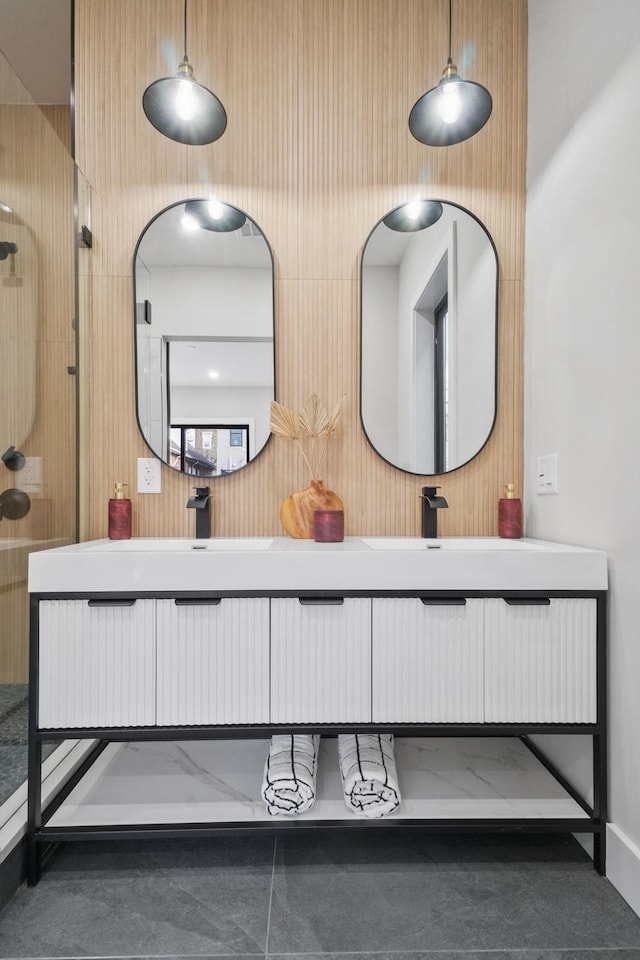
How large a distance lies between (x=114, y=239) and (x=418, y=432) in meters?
1.30

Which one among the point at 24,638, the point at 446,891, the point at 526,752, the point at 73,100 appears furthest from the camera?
the point at 73,100

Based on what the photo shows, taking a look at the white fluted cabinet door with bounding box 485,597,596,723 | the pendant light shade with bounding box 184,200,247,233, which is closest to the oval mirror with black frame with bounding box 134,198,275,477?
the pendant light shade with bounding box 184,200,247,233

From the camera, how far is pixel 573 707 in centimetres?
129

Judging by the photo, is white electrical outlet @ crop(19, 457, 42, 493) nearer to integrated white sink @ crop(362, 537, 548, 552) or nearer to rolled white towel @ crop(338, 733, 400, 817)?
integrated white sink @ crop(362, 537, 548, 552)

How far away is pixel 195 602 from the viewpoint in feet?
4.19

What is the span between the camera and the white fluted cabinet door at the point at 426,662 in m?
1.28

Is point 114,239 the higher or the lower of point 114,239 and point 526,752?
the higher

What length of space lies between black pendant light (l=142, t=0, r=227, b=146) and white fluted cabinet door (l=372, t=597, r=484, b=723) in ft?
4.92

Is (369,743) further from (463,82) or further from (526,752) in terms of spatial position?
(463,82)

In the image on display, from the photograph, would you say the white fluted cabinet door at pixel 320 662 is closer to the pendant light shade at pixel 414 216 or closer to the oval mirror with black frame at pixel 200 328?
the oval mirror with black frame at pixel 200 328

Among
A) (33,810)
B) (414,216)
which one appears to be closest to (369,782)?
(33,810)

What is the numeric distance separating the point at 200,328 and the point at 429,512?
104 centimetres

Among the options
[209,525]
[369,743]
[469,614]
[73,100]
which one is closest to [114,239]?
[73,100]

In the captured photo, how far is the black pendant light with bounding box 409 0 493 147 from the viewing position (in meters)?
1.44
